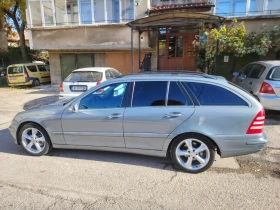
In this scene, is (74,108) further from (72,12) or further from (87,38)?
(72,12)

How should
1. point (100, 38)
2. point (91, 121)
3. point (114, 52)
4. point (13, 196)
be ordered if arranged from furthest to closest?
point (114, 52)
point (100, 38)
point (91, 121)
point (13, 196)

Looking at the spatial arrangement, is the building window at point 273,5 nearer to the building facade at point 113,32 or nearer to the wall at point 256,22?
the wall at point 256,22

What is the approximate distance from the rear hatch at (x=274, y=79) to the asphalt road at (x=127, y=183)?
1997 mm

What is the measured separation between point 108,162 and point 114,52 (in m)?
10.1

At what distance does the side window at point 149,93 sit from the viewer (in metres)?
3.39

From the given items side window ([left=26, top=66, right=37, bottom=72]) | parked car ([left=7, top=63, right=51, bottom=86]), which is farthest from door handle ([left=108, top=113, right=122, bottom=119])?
side window ([left=26, top=66, right=37, bottom=72])

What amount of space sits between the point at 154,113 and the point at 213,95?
3.10 ft

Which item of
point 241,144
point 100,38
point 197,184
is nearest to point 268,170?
point 241,144

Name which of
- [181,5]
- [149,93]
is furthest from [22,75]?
[149,93]

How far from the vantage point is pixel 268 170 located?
339cm

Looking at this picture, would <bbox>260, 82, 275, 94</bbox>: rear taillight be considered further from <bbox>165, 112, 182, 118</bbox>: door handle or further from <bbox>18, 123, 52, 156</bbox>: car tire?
<bbox>18, 123, 52, 156</bbox>: car tire

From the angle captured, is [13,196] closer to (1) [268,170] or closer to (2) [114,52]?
(1) [268,170]

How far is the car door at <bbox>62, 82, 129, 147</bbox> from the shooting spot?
11.5ft

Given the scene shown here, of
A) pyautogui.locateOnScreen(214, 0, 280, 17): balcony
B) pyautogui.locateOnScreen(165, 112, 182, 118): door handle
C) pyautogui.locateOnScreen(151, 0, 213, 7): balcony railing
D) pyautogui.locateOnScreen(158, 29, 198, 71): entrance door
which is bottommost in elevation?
pyautogui.locateOnScreen(165, 112, 182, 118): door handle
